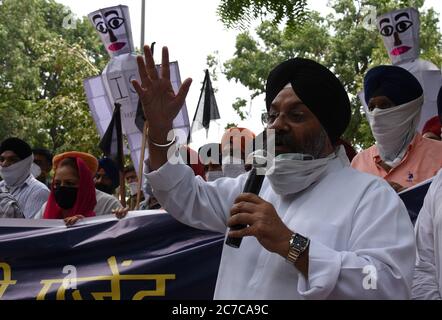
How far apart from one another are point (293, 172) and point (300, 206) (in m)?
0.14

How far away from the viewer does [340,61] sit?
30359 millimetres

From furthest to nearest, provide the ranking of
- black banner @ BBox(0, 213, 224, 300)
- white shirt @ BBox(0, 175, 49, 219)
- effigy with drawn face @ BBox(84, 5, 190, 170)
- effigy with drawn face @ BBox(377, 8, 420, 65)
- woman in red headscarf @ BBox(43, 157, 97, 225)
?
effigy with drawn face @ BBox(84, 5, 190, 170) < effigy with drawn face @ BBox(377, 8, 420, 65) < white shirt @ BBox(0, 175, 49, 219) < woman in red headscarf @ BBox(43, 157, 97, 225) < black banner @ BBox(0, 213, 224, 300)

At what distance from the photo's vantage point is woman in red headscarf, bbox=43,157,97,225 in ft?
18.6

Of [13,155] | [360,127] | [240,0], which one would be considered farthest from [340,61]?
[240,0]

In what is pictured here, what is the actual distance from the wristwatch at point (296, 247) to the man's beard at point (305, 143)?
0.41 metres

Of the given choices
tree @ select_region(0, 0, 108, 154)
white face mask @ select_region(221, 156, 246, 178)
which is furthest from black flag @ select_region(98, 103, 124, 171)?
tree @ select_region(0, 0, 108, 154)

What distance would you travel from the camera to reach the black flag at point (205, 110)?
8.53m

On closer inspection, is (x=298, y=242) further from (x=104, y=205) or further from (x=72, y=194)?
(x=104, y=205)

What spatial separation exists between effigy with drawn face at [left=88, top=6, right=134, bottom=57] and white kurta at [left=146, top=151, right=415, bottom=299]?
5817 mm

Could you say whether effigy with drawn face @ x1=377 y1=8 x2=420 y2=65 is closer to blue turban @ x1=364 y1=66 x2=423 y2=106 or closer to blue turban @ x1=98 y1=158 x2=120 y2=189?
blue turban @ x1=98 y1=158 x2=120 y2=189

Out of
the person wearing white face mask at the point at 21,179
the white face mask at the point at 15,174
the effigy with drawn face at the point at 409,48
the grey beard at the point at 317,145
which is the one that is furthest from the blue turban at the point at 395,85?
the white face mask at the point at 15,174

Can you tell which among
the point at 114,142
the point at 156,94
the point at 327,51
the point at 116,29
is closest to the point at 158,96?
the point at 156,94
